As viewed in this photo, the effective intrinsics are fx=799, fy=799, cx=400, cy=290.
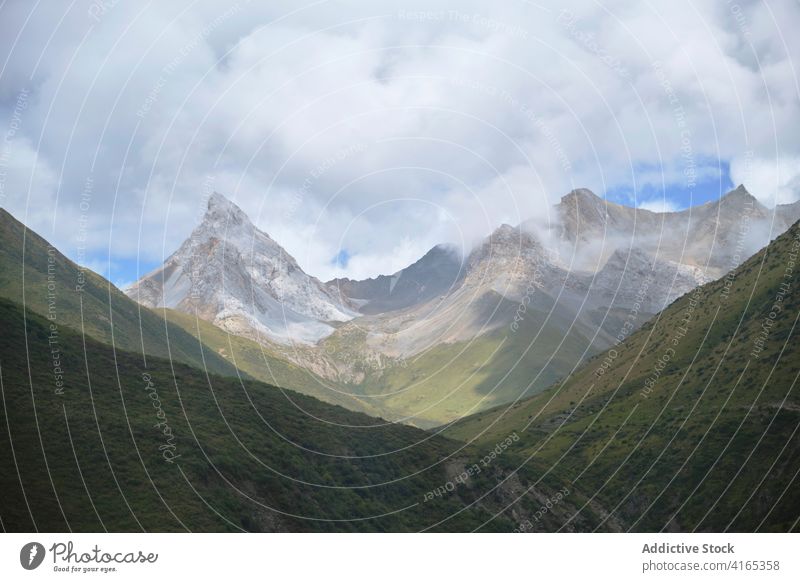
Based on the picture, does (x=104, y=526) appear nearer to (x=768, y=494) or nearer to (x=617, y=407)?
(x=768, y=494)

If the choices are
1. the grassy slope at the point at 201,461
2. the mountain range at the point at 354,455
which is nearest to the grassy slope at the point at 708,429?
the mountain range at the point at 354,455

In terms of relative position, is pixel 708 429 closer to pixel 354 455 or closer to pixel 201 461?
pixel 354 455

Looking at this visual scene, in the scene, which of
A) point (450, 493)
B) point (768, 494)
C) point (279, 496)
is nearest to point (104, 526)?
point (279, 496)

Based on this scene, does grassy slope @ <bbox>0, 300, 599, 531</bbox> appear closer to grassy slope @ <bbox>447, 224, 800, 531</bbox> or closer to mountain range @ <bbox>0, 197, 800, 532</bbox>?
mountain range @ <bbox>0, 197, 800, 532</bbox>

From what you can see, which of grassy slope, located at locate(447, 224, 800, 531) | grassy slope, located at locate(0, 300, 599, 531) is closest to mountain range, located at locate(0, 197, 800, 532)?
grassy slope, located at locate(0, 300, 599, 531)

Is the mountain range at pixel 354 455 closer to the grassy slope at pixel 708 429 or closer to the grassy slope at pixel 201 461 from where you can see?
the grassy slope at pixel 201 461

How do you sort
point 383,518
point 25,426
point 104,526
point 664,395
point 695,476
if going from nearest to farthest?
point 104,526 → point 25,426 → point 383,518 → point 695,476 → point 664,395

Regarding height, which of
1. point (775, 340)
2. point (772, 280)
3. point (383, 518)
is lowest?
point (383, 518)

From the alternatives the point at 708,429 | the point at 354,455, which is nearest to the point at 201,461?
the point at 354,455
